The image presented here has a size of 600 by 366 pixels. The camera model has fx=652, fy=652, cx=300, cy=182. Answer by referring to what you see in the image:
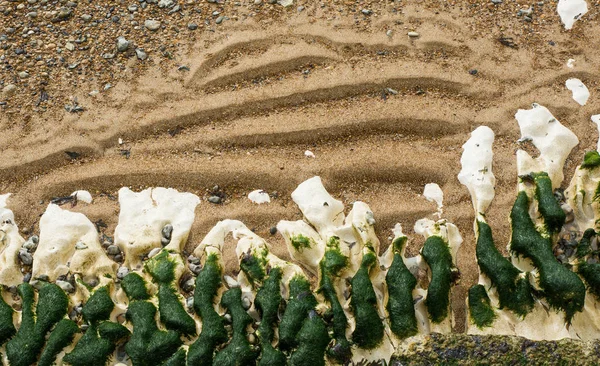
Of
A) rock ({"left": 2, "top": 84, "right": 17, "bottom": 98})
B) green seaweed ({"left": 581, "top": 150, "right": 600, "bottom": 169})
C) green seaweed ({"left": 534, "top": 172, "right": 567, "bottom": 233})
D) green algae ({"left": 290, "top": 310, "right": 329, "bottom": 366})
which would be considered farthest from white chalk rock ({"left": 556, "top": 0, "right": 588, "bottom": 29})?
rock ({"left": 2, "top": 84, "right": 17, "bottom": 98})

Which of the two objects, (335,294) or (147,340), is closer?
(147,340)

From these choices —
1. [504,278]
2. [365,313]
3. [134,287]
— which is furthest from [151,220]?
[504,278]

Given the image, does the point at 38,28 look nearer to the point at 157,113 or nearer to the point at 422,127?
the point at 157,113

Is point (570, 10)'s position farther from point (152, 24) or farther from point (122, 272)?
point (122, 272)

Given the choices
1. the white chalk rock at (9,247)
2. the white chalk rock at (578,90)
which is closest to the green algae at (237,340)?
the white chalk rock at (9,247)

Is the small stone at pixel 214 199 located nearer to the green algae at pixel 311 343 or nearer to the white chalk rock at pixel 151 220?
the white chalk rock at pixel 151 220

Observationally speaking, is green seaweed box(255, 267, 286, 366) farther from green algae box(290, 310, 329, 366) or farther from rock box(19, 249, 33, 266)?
rock box(19, 249, 33, 266)
